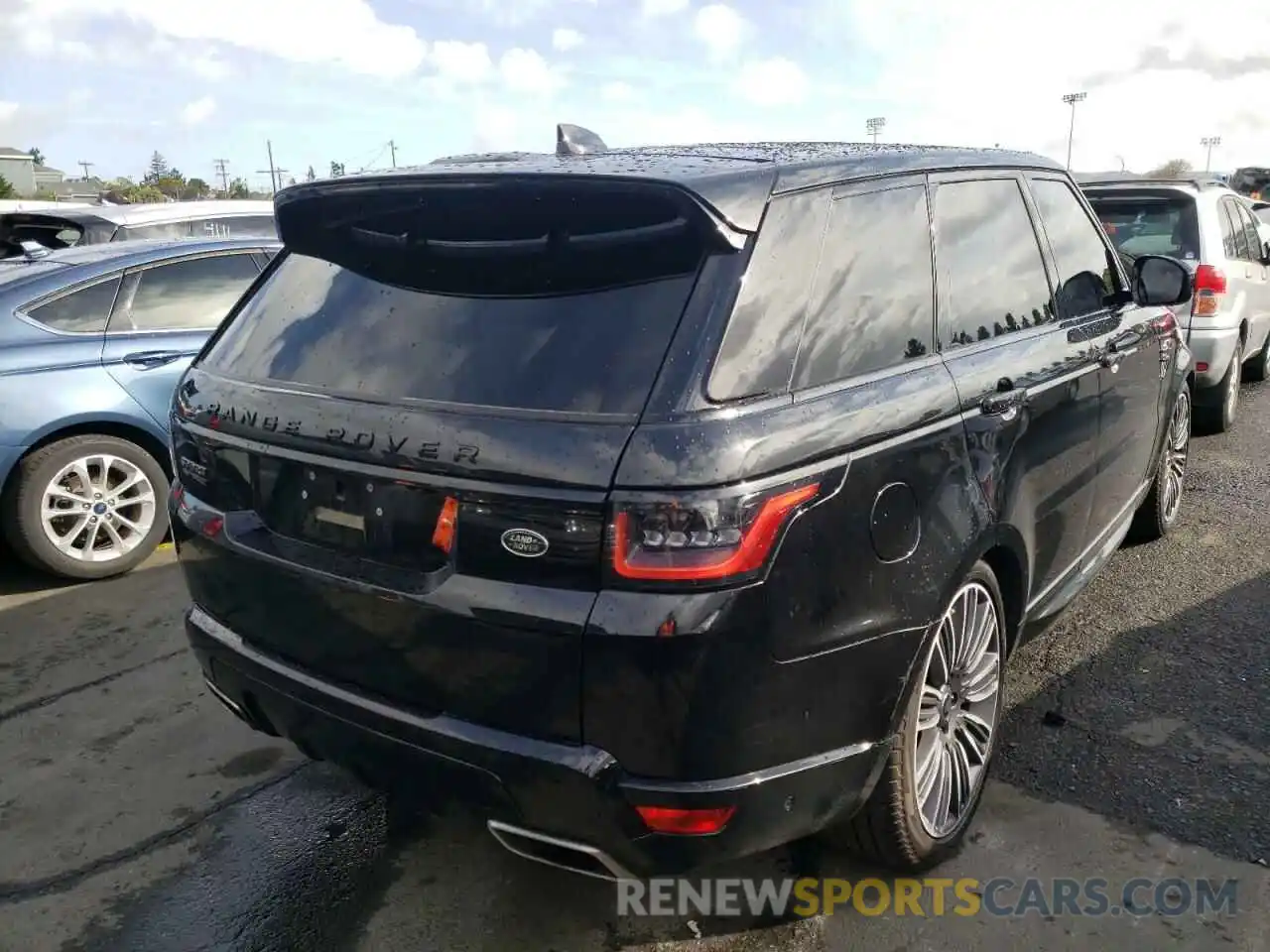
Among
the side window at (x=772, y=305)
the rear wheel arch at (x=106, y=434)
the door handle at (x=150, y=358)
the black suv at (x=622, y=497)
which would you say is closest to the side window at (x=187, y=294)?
the door handle at (x=150, y=358)

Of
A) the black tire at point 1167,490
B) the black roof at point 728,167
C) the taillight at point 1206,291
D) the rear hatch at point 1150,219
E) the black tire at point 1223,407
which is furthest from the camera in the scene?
the black tire at point 1223,407

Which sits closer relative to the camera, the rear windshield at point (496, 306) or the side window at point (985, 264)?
the rear windshield at point (496, 306)

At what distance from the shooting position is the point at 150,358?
532cm

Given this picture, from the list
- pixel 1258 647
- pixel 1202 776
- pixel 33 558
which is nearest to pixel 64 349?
pixel 33 558

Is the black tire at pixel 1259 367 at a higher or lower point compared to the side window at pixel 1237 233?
lower

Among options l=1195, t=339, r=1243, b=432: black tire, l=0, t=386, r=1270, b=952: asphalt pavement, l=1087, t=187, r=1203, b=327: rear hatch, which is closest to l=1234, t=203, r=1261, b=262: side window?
l=1195, t=339, r=1243, b=432: black tire

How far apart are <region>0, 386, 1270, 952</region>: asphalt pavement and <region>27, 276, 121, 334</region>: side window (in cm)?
169

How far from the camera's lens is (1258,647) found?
158 inches

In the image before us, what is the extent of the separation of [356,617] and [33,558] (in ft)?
11.7

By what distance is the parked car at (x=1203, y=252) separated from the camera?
6898mm

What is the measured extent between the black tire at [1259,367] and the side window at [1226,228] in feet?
6.93

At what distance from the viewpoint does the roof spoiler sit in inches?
119

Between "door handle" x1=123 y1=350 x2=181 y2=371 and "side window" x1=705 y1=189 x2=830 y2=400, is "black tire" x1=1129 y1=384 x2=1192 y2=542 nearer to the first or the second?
"side window" x1=705 y1=189 x2=830 y2=400

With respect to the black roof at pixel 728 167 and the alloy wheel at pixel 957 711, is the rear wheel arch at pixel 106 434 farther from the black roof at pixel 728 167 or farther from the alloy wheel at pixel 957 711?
the alloy wheel at pixel 957 711
